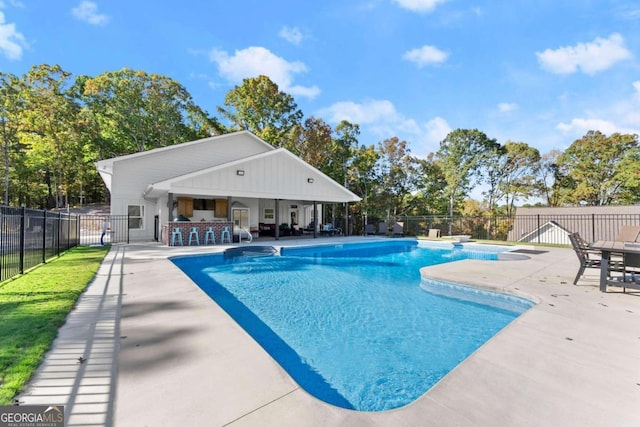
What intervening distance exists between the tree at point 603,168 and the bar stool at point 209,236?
35.3 meters

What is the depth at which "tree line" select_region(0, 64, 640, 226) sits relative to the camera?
80.2ft

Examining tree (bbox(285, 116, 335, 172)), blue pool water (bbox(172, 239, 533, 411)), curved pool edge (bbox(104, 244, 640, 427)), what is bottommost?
blue pool water (bbox(172, 239, 533, 411))

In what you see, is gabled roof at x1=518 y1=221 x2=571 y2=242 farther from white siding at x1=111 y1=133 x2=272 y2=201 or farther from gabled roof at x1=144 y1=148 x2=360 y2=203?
white siding at x1=111 y1=133 x2=272 y2=201

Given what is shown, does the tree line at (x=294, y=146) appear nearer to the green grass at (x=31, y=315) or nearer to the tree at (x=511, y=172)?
the tree at (x=511, y=172)

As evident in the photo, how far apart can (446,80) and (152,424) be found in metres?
19.9

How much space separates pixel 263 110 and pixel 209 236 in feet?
61.0

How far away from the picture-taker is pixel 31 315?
3.95 m

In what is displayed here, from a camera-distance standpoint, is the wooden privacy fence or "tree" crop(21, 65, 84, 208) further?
"tree" crop(21, 65, 84, 208)

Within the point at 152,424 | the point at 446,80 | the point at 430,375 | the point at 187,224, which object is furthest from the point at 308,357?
the point at 446,80

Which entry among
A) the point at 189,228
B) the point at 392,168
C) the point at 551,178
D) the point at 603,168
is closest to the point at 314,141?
the point at 392,168

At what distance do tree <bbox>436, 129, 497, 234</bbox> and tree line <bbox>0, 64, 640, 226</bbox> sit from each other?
110 millimetres

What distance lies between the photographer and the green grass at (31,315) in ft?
8.34

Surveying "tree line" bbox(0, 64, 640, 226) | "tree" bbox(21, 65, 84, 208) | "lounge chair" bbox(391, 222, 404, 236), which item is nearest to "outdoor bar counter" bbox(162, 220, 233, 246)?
"tree line" bbox(0, 64, 640, 226)

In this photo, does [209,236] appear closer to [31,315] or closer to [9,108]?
[31,315]
